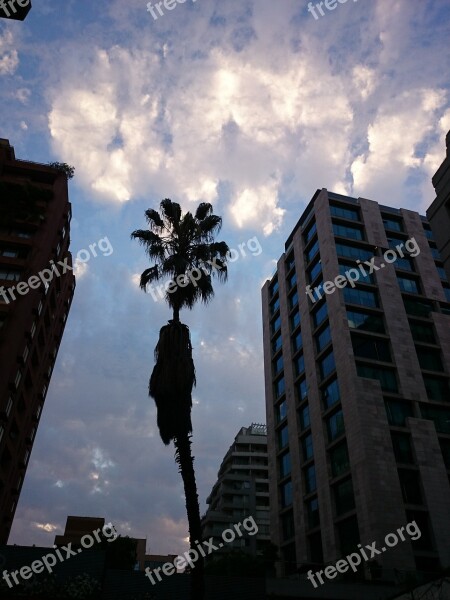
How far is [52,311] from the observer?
53.9 m

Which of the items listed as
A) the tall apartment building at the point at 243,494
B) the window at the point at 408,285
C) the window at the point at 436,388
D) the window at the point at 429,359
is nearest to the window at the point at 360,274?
the window at the point at 408,285

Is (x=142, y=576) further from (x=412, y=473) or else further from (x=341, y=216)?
(x=341, y=216)

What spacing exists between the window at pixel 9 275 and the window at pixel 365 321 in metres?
31.2

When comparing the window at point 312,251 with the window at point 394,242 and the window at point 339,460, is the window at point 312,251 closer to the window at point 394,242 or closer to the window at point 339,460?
the window at point 394,242

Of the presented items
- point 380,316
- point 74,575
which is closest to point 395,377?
point 380,316

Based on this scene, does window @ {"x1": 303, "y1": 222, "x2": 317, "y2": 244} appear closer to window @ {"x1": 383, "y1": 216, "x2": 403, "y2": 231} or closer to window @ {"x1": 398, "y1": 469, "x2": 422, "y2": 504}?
window @ {"x1": 383, "y1": 216, "x2": 403, "y2": 231}

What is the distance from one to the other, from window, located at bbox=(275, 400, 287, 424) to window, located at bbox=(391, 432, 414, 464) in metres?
16.4

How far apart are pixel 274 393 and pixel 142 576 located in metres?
39.5

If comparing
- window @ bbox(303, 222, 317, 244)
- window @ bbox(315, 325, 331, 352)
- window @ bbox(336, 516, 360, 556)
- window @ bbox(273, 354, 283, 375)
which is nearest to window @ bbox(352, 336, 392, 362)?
window @ bbox(315, 325, 331, 352)

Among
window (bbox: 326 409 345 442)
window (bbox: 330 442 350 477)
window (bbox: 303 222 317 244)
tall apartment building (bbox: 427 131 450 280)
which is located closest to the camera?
tall apartment building (bbox: 427 131 450 280)

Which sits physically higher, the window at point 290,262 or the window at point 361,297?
the window at point 290,262

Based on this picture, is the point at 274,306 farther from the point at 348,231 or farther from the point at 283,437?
the point at 283,437

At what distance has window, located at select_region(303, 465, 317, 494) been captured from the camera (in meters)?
46.2

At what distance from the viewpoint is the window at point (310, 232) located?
58.3m
